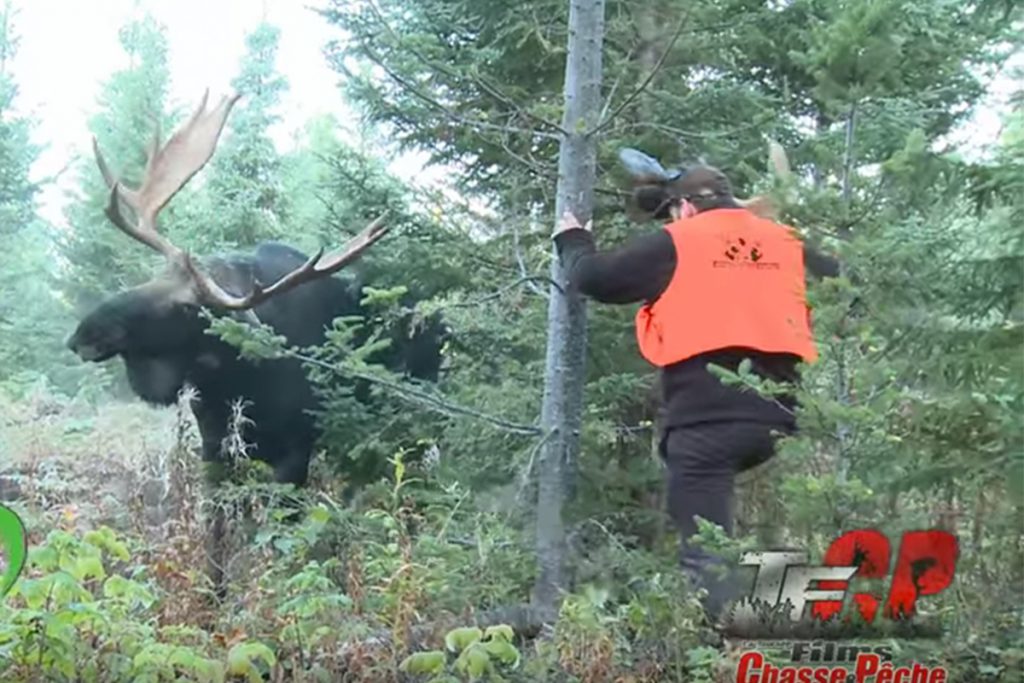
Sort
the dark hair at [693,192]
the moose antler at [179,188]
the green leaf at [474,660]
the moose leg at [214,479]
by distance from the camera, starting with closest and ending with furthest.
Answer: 1. the green leaf at [474,660]
2. the dark hair at [693,192]
3. the moose leg at [214,479]
4. the moose antler at [179,188]

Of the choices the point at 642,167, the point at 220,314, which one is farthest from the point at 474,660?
the point at 220,314

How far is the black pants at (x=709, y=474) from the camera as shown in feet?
6.73

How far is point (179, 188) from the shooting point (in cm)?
291

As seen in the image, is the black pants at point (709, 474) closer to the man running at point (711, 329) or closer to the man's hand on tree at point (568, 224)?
the man running at point (711, 329)

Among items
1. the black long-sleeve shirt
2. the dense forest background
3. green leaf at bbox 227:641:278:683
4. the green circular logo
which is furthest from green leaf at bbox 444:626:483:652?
the green circular logo

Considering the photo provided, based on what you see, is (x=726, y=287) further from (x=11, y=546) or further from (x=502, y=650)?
(x=11, y=546)

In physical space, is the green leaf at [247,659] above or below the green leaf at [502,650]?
below

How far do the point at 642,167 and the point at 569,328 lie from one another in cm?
34

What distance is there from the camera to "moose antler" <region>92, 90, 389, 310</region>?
2.83 metres

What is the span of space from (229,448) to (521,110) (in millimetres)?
1114

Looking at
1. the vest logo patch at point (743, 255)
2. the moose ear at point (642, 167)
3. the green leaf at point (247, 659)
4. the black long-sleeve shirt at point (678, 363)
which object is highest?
the moose ear at point (642, 167)

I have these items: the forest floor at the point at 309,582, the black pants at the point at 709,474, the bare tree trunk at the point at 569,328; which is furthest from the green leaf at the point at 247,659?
the black pants at the point at 709,474

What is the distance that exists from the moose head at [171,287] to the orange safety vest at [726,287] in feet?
2.89

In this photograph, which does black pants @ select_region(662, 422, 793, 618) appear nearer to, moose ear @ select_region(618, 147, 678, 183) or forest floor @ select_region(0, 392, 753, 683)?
forest floor @ select_region(0, 392, 753, 683)
